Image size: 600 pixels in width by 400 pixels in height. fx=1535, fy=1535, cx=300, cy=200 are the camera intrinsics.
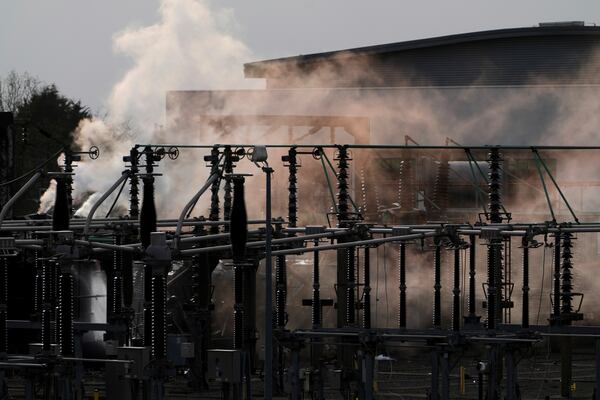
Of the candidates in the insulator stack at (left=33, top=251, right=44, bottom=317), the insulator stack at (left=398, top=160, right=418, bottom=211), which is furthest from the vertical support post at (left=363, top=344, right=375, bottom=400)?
the insulator stack at (left=398, top=160, right=418, bottom=211)

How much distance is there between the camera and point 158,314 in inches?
1325

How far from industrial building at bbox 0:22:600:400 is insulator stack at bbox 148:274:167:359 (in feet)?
0.16

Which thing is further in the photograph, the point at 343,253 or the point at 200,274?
the point at 200,274

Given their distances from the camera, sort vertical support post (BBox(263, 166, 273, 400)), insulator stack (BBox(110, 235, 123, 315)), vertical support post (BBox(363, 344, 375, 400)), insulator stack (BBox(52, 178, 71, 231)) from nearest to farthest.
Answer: insulator stack (BBox(52, 178, 71, 231)) → vertical support post (BBox(263, 166, 273, 400)) → vertical support post (BBox(363, 344, 375, 400)) → insulator stack (BBox(110, 235, 123, 315))

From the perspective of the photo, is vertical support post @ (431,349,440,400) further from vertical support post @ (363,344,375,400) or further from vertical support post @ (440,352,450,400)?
vertical support post @ (363,344,375,400)

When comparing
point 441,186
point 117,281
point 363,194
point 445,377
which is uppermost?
point 441,186

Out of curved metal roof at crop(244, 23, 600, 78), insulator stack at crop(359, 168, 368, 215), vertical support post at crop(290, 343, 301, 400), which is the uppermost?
curved metal roof at crop(244, 23, 600, 78)

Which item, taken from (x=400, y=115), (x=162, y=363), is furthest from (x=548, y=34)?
(x=162, y=363)

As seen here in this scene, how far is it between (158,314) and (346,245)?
6717mm

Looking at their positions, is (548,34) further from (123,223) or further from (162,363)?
(162,363)

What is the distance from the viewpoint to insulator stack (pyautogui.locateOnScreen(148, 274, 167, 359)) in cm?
3350

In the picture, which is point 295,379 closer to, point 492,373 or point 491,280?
point 492,373

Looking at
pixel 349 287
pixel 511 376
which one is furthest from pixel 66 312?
pixel 511 376

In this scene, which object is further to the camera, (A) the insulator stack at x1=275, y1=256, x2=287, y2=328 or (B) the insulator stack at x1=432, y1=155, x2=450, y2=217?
(B) the insulator stack at x1=432, y1=155, x2=450, y2=217
